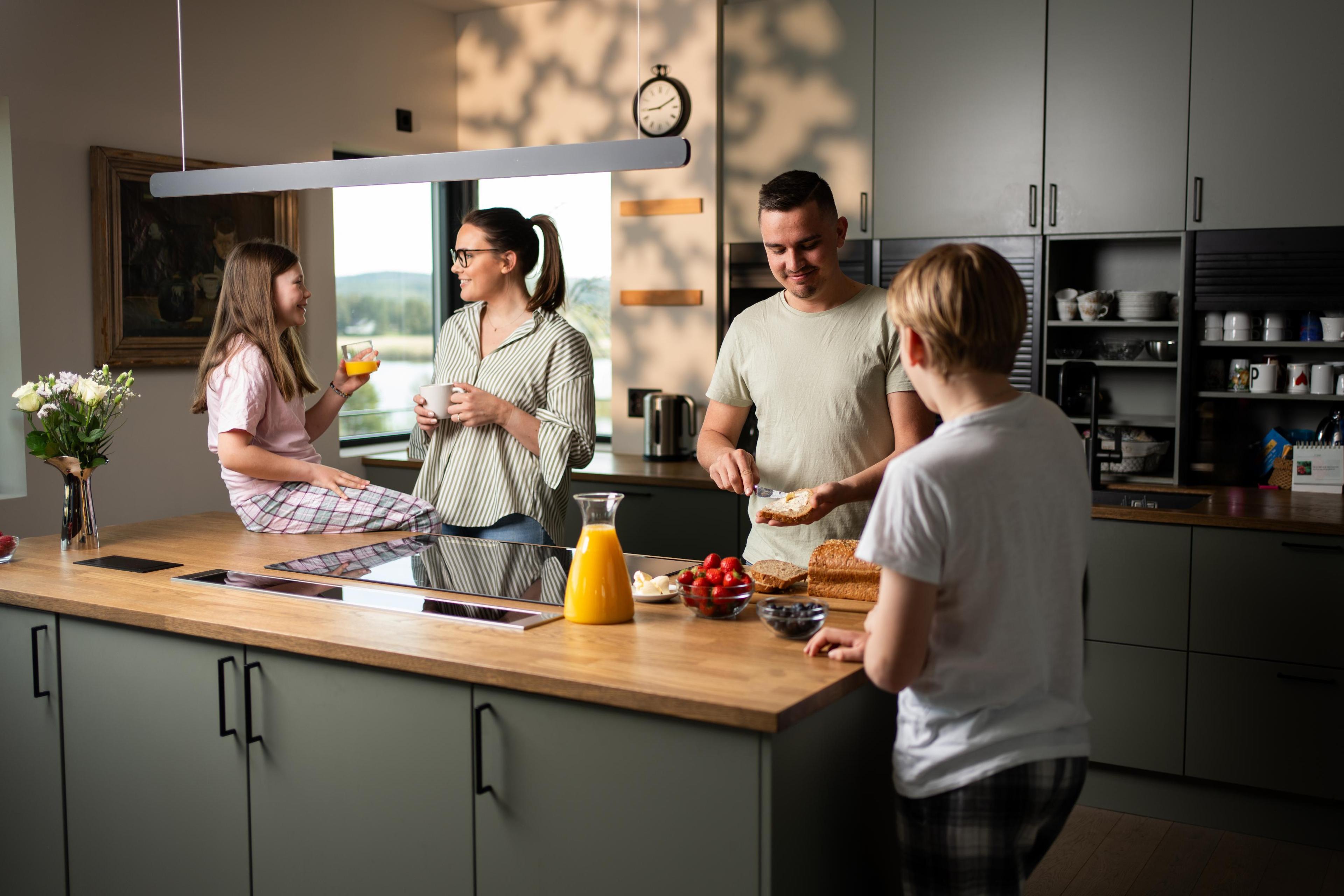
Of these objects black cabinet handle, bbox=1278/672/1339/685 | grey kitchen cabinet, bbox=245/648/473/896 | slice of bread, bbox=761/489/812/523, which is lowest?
black cabinet handle, bbox=1278/672/1339/685

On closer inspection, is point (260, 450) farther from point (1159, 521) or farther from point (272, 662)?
point (1159, 521)

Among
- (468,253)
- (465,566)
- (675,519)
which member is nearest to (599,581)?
(465,566)

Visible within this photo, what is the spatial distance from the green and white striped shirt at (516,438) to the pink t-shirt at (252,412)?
1.06 feet

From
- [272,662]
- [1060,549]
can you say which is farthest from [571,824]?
[1060,549]

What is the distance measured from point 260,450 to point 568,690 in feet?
4.42

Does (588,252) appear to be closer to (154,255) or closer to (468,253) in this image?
(154,255)

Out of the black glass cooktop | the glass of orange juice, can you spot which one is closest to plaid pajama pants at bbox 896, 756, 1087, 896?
the black glass cooktop

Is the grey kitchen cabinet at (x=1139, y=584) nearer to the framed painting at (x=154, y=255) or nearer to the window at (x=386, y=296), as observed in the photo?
the window at (x=386, y=296)

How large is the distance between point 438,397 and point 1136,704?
85.8 inches

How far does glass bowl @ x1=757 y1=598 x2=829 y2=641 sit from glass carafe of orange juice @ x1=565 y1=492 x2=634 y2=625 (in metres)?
0.24

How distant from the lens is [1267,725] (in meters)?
3.14

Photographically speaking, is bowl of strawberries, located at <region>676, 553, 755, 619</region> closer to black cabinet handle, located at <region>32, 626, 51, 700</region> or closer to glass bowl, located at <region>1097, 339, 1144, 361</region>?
black cabinet handle, located at <region>32, 626, 51, 700</region>

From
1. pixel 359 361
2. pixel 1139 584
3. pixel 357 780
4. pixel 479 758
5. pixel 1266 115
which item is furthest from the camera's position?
pixel 1266 115

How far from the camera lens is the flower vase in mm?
2619
